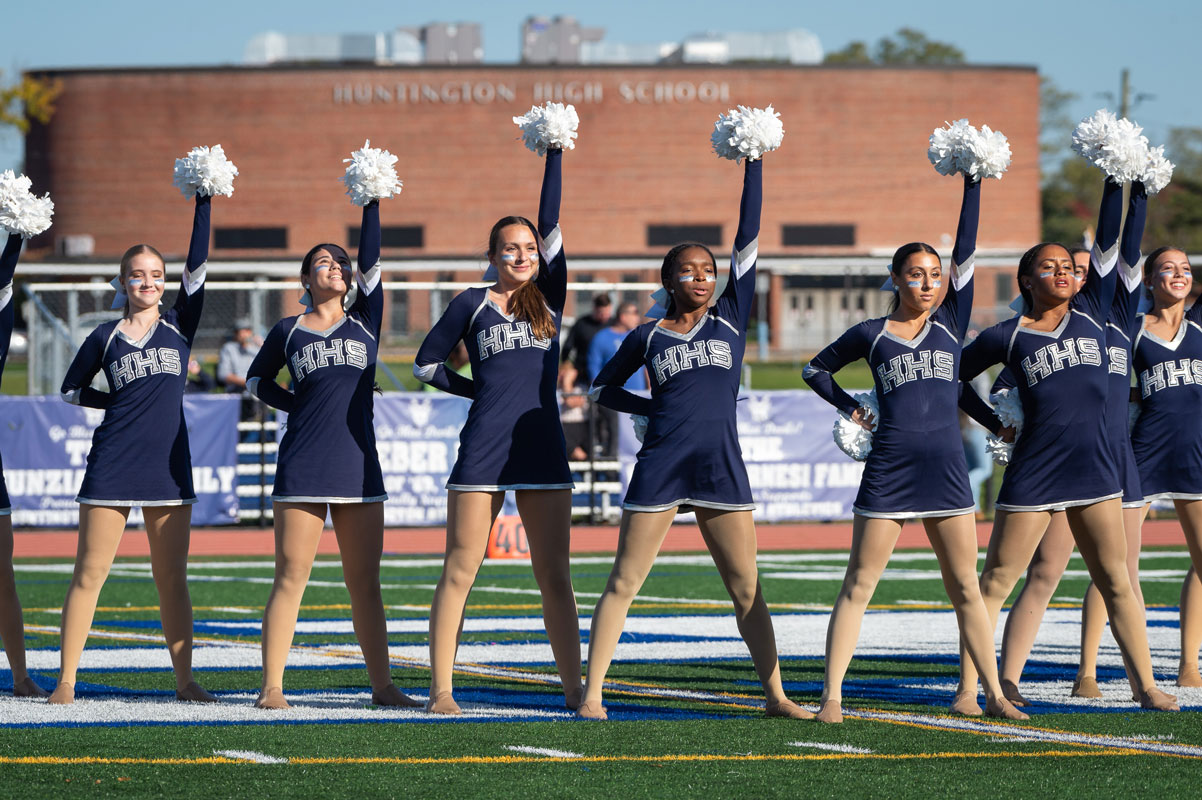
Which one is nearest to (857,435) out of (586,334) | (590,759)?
(590,759)

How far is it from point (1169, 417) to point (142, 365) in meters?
4.38

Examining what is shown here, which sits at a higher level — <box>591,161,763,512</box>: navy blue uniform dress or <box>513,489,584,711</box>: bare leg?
<box>591,161,763,512</box>: navy blue uniform dress

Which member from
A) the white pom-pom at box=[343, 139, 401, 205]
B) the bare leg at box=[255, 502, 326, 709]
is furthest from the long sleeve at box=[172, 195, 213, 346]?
the bare leg at box=[255, 502, 326, 709]

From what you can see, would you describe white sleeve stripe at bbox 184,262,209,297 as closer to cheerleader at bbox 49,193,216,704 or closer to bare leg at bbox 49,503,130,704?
cheerleader at bbox 49,193,216,704

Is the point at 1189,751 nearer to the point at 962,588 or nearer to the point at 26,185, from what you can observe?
the point at 962,588

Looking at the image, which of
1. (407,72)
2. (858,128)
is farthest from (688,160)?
(407,72)

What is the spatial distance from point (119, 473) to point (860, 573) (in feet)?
9.87

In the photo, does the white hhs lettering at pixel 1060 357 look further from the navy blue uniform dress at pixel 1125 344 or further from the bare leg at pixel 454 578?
the bare leg at pixel 454 578

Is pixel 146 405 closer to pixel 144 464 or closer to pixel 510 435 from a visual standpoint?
pixel 144 464

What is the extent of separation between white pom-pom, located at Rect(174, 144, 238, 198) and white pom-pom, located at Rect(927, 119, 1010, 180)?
2.91 m

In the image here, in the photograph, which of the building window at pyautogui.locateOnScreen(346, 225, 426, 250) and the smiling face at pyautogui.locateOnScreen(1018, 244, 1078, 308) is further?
the building window at pyautogui.locateOnScreen(346, 225, 426, 250)

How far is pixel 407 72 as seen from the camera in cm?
5353

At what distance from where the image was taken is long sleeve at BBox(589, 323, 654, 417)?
6352 millimetres

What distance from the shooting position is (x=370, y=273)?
653cm
